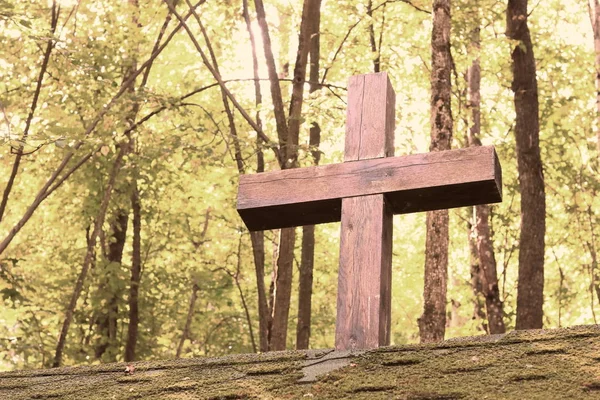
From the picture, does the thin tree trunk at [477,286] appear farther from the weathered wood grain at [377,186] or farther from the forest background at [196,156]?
Answer: the weathered wood grain at [377,186]

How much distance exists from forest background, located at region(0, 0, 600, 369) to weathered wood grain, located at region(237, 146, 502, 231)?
539 cm

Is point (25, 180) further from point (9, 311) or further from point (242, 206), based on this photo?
point (242, 206)

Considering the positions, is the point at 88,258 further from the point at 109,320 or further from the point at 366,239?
the point at 366,239

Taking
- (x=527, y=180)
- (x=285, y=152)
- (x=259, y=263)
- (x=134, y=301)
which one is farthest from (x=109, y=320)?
(x=527, y=180)

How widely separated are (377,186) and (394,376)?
0.98m

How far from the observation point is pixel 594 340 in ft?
11.9

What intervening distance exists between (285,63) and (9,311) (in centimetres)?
733

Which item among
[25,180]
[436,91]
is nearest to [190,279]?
[25,180]

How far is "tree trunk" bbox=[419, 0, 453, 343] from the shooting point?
27.3ft

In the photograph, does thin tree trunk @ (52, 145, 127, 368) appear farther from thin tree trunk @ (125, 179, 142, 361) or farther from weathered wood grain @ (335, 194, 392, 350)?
weathered wood grain @ (335, 194, 392, 350)

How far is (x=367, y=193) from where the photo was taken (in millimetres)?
4164

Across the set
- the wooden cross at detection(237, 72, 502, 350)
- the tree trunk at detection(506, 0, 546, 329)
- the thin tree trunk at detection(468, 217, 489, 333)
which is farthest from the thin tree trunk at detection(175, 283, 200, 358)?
the wooden cross at detection(237, 72, 502, 350)

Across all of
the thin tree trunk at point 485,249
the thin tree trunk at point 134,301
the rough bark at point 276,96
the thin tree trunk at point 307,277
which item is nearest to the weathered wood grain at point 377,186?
the rough bark at point 276,96

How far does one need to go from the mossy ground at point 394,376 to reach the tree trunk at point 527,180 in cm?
708
